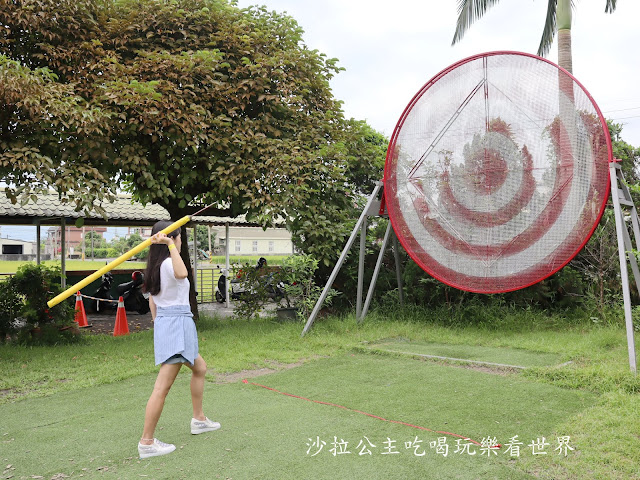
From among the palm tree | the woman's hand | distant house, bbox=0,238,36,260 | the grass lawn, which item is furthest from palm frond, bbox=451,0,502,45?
distant house, bbox=0,238,36,260

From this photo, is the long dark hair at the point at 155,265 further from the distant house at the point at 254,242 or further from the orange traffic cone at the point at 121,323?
the distant house at the point at 254,242

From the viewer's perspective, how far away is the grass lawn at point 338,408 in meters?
3.32

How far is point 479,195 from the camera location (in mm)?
6520

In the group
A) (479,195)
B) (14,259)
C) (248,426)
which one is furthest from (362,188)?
(14,259)

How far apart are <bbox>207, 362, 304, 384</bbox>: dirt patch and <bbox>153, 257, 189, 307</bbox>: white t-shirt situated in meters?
2.22

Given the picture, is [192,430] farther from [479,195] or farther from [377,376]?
[479,195]

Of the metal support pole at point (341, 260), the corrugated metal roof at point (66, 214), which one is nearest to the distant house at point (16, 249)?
the corrugated metal roof at point (66, 214)

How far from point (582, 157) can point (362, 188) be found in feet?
17.2

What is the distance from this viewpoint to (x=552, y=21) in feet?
40.6

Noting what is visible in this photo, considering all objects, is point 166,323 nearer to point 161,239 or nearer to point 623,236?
point 161,239

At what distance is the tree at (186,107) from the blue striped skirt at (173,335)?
140 inches

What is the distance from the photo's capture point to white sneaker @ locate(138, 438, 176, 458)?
3.49 meters

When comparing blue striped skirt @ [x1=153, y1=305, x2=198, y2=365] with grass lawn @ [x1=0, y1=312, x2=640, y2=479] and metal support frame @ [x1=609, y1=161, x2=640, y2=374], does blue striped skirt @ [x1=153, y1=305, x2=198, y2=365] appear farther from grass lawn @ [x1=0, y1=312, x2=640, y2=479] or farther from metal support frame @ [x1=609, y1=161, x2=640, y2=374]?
metal support frame @ [x1=609, y1=161, x2=640, y2=374]

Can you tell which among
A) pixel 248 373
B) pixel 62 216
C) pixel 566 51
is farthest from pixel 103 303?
pixel 566 51
